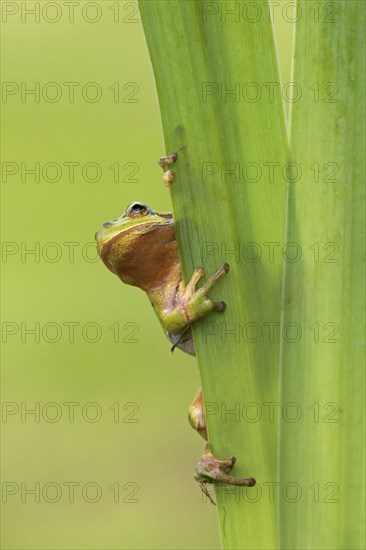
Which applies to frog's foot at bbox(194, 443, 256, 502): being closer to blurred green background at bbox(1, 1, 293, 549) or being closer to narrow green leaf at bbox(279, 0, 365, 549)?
narrow green leaf at bbox(279, 0, 365, 549)

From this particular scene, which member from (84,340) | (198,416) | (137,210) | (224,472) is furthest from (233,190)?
(84,340)

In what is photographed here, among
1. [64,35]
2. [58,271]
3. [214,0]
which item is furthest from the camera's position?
[64,35]

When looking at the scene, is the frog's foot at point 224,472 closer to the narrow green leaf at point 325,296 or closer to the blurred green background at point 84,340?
the narrow green leaf at point 325,296

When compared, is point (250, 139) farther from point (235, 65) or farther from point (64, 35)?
point (64, 35)

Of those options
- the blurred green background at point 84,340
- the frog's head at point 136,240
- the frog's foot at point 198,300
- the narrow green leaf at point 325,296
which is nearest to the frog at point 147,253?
the frog's head at point 136,240

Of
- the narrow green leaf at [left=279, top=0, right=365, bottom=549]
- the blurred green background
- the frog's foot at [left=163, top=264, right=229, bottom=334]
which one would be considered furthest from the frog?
the blurred green background

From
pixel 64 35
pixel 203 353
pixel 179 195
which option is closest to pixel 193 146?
pixel 179 195
